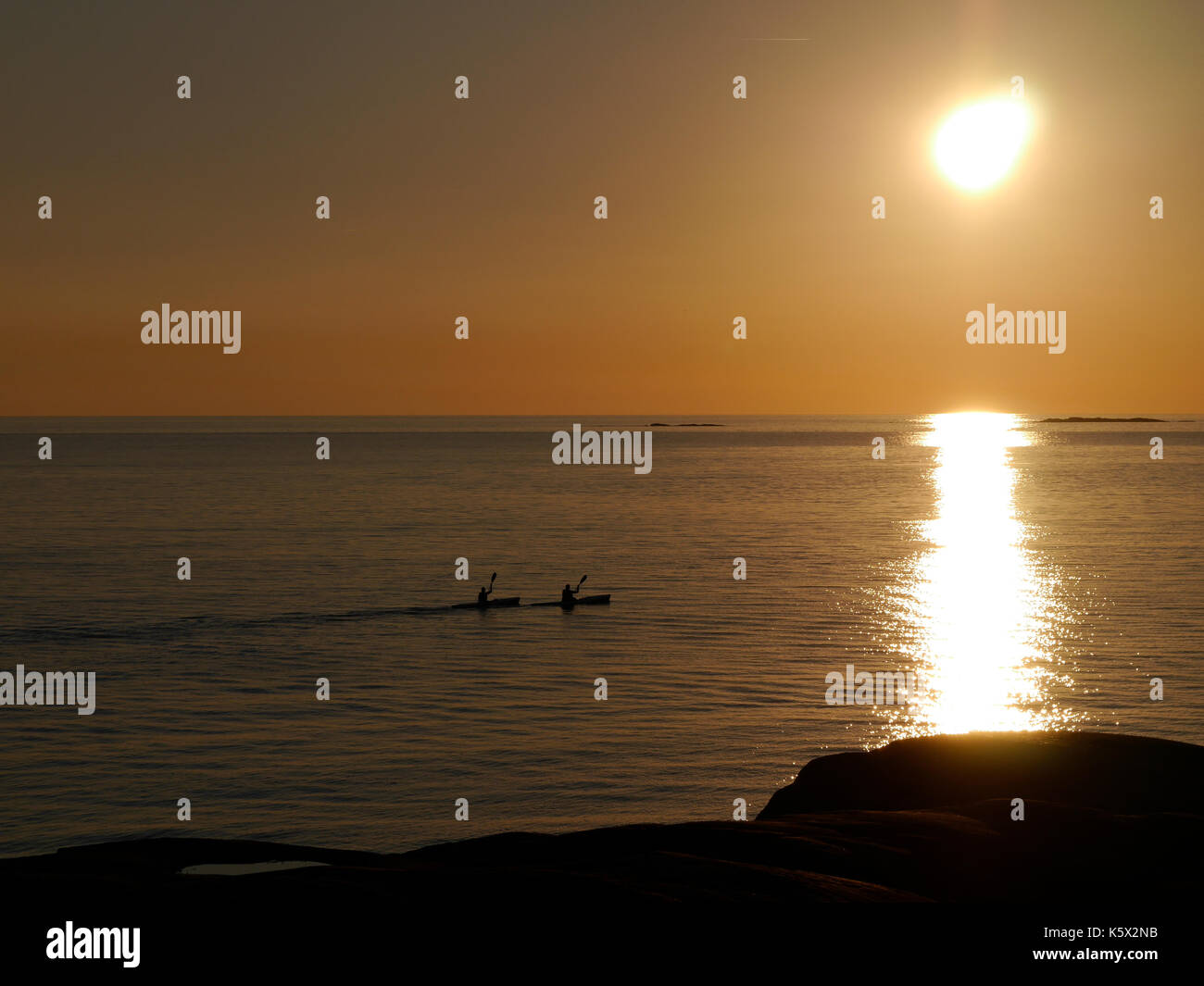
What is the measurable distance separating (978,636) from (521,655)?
63.7ft

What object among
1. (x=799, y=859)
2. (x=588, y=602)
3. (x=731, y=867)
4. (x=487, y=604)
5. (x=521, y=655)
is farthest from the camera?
(x=588, y=602)

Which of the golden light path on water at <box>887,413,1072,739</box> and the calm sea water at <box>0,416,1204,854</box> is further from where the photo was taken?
the golden light path on water at <box>887,413,1072,739</box>

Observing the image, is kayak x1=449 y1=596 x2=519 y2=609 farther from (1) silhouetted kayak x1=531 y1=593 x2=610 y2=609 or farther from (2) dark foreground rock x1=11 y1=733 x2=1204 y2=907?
(2) dark foreground rock x1=11 y1=733 x2=1204 y2=907

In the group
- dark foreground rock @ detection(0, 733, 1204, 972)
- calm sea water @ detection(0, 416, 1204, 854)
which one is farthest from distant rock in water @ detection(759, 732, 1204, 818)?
calm sea water @ detection(0, 416, 1204, 854)

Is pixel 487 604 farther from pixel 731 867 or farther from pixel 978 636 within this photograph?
pixel 731 867

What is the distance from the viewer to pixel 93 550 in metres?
73.5

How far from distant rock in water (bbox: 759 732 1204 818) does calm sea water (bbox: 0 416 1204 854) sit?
8778 millimetres

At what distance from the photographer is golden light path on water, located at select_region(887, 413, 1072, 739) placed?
1383 inches

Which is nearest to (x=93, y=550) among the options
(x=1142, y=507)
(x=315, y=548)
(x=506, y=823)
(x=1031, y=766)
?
(x=315, y=548)

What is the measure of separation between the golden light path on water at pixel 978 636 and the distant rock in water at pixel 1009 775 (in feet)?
39.7

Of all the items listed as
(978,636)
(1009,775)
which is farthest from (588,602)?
(1009,775)

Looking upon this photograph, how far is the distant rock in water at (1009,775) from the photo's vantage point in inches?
649

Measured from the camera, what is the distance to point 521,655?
148ft

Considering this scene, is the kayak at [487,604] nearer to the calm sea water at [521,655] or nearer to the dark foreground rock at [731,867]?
the calm sea water at [521,655]
